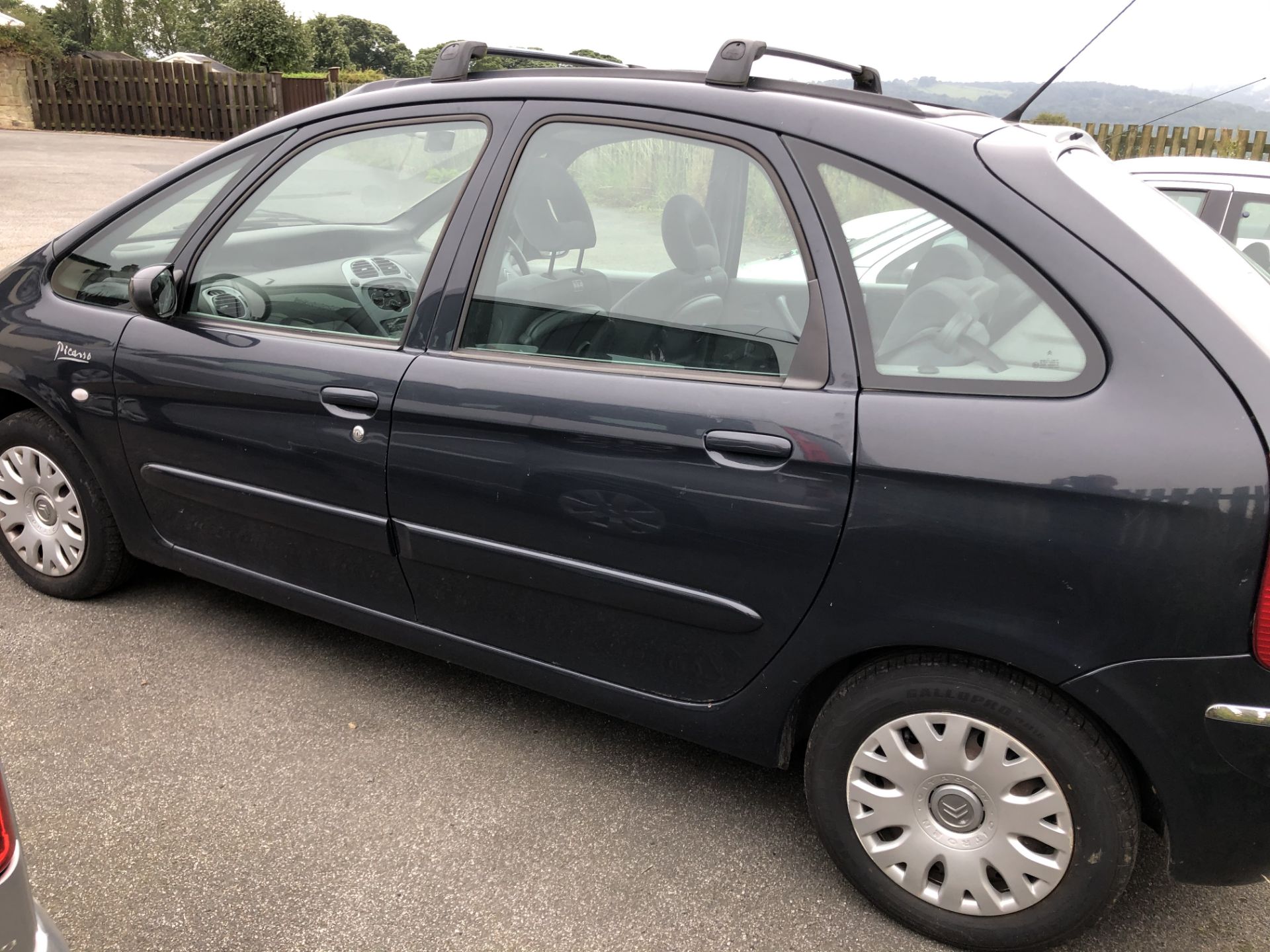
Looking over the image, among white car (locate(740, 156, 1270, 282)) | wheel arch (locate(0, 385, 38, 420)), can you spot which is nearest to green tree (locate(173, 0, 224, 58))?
white car (locate(740, 156, 1270, 282))

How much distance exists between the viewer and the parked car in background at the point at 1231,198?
497 centimetres

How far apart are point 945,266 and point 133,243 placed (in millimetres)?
2502

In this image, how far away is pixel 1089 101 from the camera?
263 cm

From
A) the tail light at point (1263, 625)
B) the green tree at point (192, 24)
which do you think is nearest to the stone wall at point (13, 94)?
the tail light at point (1263, 625)

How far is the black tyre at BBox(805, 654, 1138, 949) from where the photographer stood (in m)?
1.90

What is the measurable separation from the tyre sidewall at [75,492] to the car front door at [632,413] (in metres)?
1.32

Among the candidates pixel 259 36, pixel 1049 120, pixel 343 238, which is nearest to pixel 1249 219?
pixel 1049 120

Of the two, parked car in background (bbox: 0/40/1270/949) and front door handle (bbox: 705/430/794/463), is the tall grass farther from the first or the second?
front door handle (bbox: 705/430/794/463)

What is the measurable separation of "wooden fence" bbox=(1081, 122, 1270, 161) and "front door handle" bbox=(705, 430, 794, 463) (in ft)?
40.0

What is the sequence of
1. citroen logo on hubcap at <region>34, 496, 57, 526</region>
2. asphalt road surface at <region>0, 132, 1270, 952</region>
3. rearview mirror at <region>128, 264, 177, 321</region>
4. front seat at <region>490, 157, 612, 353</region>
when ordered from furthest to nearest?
citroen logo on hubcap at <region>34, 496, 57, 526</region>, rearview mirror at <region>128, 264, 177, 321</region>, front seat at <region>490, 157, 612, 353</region>, asphalt road surface at <region>0, 132, 1270, 952</region>

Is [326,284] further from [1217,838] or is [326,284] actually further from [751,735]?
[1217,838]

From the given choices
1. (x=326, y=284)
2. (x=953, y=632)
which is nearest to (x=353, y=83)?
(x=326, y=284)

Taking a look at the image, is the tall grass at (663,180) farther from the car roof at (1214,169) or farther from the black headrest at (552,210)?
the car roof at (1214,169)

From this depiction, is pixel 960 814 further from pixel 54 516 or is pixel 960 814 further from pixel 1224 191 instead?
pixel 1224 191
